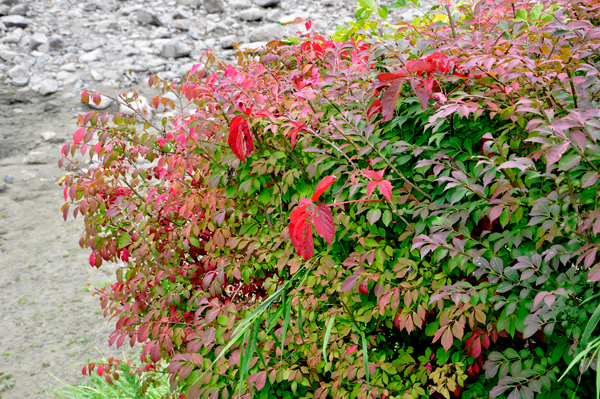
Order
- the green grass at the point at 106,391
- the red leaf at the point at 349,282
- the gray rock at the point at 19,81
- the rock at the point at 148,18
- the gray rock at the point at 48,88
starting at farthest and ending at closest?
1. the rock at the point at 148,18
2. the gray rock at the point at 19,81
3. the gray rock at the point at 48,88
4. the green grass at the point at 106,391
5. the red leaf at the point at 349,282

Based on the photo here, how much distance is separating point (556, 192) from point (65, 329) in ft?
12.3

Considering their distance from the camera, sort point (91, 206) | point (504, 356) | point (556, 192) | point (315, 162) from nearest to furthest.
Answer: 1. point (556, 192)
2. point (504, 356)
3. point (315, 162)
4. point (91, 206)

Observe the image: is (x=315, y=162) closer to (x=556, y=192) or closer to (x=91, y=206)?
(x=556, y=192)

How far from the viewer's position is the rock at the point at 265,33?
8.65 meters

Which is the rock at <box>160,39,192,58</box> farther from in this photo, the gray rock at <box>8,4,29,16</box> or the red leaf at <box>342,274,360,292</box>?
the red leaf at <box>342,274,360,292</box>

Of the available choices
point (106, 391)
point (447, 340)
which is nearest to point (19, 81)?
point (106, 391)

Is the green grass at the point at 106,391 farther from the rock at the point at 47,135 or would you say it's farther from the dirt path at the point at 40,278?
the rock at the point at 47,135

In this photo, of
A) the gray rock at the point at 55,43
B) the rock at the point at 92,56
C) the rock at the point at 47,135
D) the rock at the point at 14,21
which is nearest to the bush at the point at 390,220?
the rock at the point at 47,135

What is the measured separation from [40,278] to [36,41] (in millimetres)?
5760

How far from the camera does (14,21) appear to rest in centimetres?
859

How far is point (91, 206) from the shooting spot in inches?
77.5

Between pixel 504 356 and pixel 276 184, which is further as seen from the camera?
pixel 276 184

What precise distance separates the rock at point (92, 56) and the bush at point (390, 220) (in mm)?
7056

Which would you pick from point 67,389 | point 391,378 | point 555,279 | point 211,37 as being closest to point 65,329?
point 67,389
